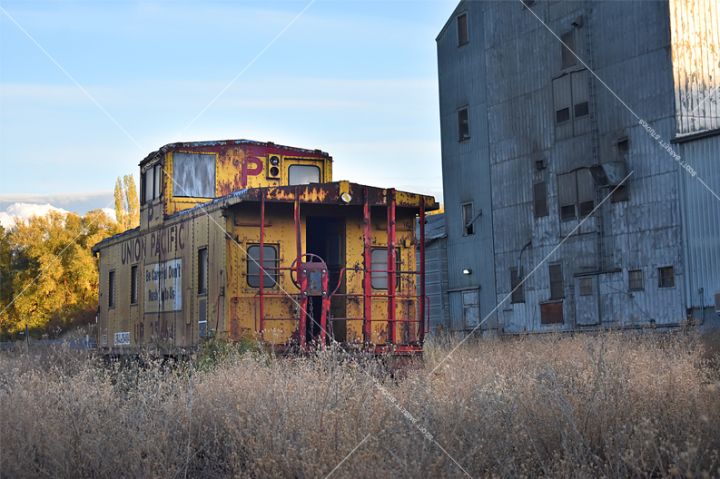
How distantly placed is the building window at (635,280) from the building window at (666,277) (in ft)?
2.04

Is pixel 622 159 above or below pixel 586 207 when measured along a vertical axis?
above

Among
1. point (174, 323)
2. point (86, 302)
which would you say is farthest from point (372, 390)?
point (86, 302)

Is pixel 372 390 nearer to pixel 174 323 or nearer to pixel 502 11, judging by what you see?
pixel 174 323

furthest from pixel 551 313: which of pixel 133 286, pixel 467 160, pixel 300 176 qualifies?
pixel 133 286

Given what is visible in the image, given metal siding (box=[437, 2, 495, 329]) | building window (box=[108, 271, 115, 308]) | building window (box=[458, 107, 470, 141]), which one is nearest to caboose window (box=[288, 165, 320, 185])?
building window (box=[108, 271, 115, 308])

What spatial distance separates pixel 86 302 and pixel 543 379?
42942 millimetres

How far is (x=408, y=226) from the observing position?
640 inches

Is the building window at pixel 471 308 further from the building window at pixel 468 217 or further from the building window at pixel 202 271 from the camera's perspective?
the building window at pixel 202 271

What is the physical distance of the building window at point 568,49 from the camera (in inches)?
1095

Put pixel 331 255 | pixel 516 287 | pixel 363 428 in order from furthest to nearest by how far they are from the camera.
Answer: pixel 516 287 < pixel 331 255 < pixel 363 428

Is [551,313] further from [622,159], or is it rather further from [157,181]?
[157,181]

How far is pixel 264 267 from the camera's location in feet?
48.8

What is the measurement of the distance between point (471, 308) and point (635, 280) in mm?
7649

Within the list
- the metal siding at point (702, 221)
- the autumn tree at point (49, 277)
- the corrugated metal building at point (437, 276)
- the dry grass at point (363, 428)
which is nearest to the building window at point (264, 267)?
the dry grass at point (363, 428)
